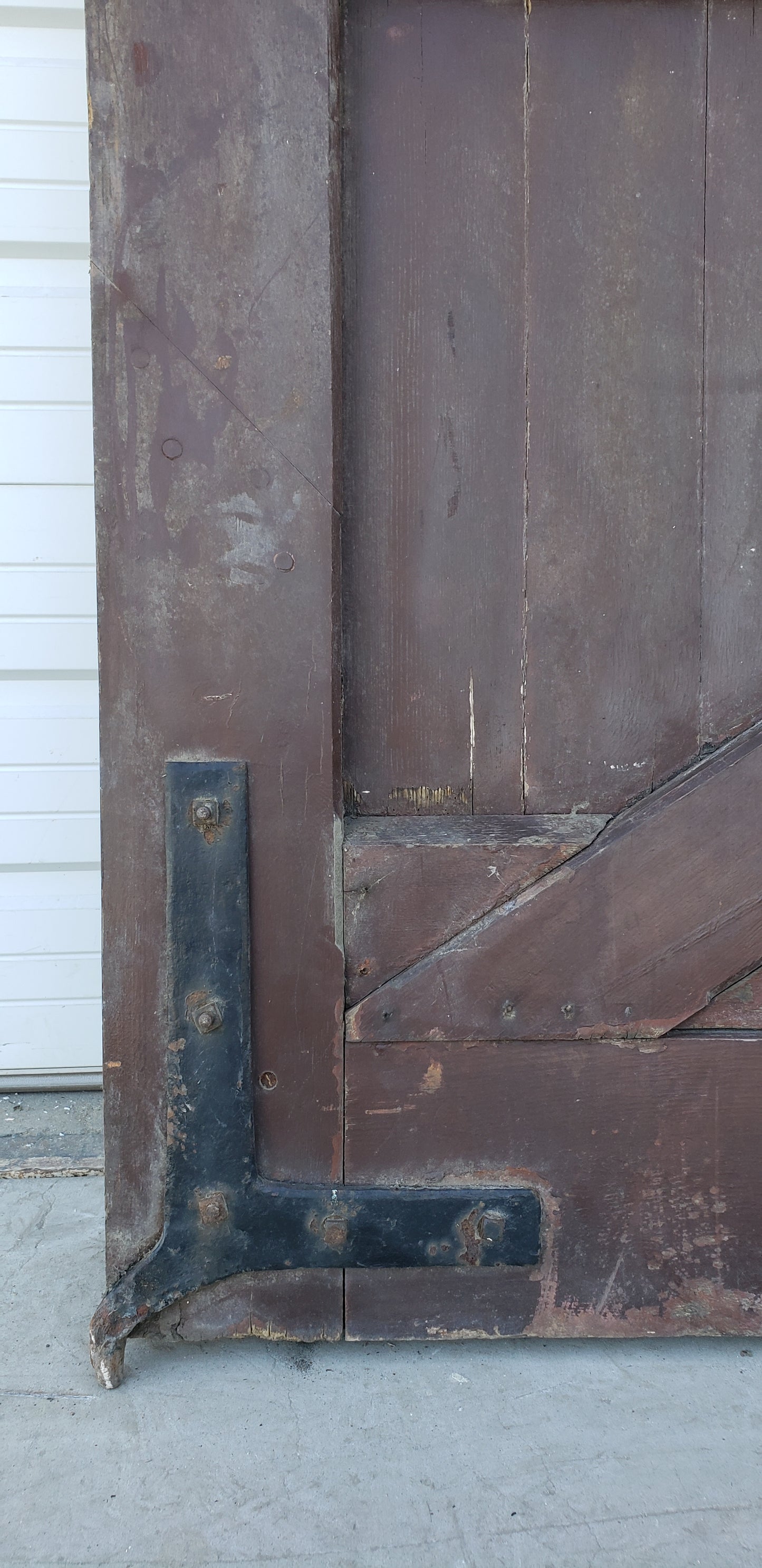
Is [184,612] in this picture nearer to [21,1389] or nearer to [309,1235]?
[309,1235]

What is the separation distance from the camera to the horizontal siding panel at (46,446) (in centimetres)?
206

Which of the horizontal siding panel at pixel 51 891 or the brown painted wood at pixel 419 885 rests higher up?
the brown painted wood at pixel 419 885

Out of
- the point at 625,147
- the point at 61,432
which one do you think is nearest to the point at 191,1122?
the point at 625,147

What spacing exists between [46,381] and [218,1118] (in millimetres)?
1614

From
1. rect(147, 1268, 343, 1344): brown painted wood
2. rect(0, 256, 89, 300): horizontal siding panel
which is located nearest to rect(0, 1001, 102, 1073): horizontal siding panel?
rect(147, 1268, 343, 1344): brown painted wood

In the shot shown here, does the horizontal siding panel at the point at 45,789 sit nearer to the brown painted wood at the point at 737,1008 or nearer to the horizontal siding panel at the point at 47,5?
the brown painted wood at the point at 737,1008

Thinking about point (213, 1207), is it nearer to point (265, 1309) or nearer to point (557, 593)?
point (265, 1309)

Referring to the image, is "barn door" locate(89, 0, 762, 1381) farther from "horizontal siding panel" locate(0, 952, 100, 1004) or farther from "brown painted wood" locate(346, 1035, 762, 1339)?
"horizontal siding panel" locate(0, 952, 100, 1004)

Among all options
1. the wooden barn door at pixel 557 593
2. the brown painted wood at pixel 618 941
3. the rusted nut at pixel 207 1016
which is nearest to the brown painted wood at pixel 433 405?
the wooden barn door at pixel 557 593

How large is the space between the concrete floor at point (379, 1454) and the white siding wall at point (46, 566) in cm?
88

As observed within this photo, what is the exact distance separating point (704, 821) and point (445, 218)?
87cm

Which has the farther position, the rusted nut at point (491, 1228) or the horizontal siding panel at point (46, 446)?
the horizontal siding panel at point (46, 446)

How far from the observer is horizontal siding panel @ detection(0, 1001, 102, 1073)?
2.18 m

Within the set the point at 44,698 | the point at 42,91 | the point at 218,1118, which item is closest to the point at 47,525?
the point at 44,698
